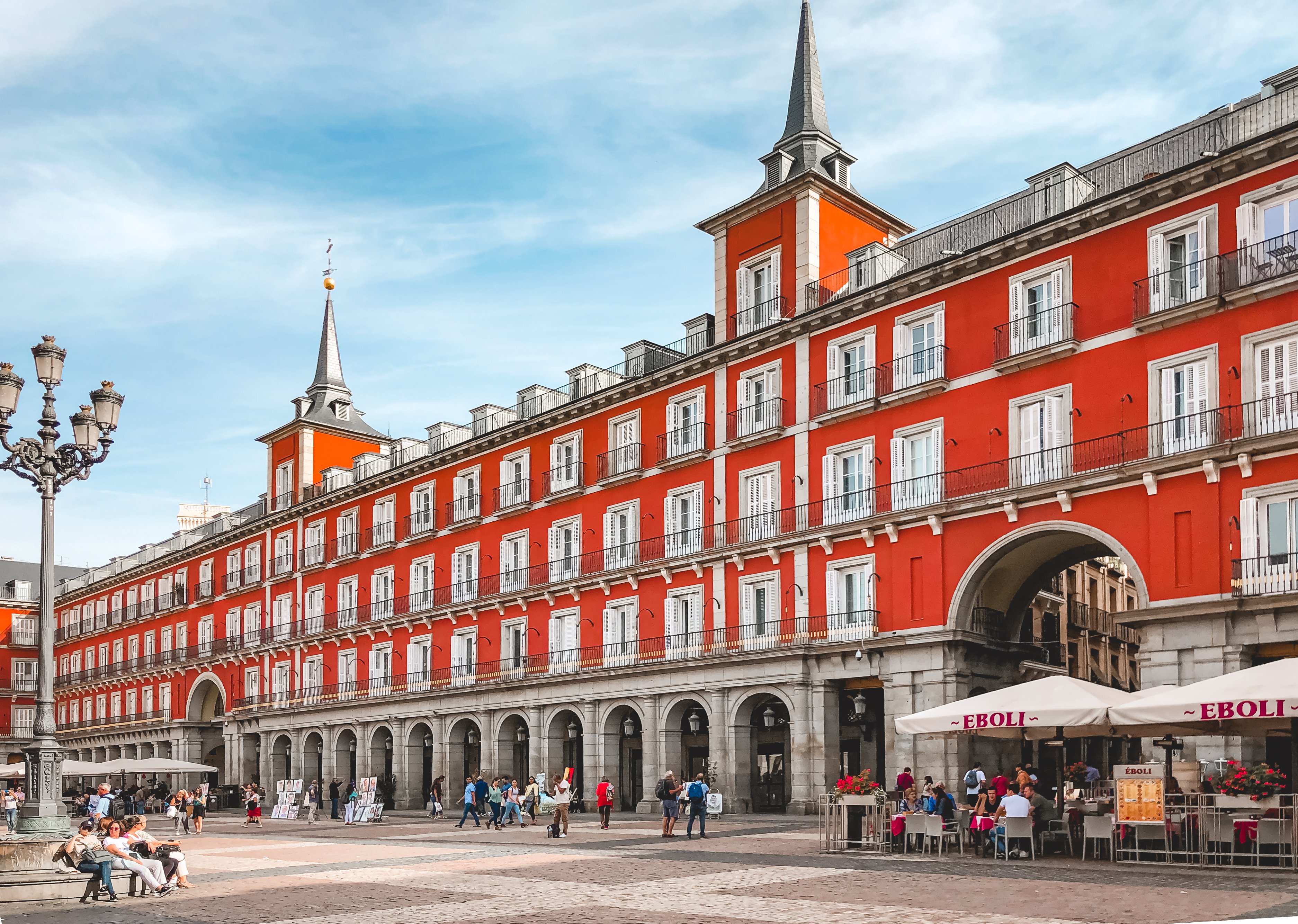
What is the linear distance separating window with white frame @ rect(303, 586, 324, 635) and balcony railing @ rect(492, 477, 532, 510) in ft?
45.3

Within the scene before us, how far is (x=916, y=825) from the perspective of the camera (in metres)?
21.3

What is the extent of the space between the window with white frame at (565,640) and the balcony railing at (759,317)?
37.0 feet

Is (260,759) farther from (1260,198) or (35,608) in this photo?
(1260,198)

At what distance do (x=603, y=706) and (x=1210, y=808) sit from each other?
24604 mm

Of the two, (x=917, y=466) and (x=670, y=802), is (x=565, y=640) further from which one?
(x=670, y=802)

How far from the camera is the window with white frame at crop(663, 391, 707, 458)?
127 ft

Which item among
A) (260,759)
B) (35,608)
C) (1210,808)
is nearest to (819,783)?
(1210,808)

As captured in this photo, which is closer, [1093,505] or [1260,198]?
[1260,198]

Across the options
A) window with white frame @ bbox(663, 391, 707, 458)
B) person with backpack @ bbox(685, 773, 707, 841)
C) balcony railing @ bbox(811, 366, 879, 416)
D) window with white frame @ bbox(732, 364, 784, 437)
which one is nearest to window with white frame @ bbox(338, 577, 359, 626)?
window with white frame @ bbox(663, 391, 707, 458)

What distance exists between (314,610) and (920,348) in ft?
116

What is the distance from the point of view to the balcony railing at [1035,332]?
94.3 feet

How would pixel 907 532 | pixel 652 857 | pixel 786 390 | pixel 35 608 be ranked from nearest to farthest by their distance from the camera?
pixel 652 857
pixel 907 532
pixel 786 390
pixel 35 608

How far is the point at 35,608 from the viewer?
86562 mm

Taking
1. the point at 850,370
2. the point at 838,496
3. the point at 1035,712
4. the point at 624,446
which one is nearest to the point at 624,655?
the point at 624,446
